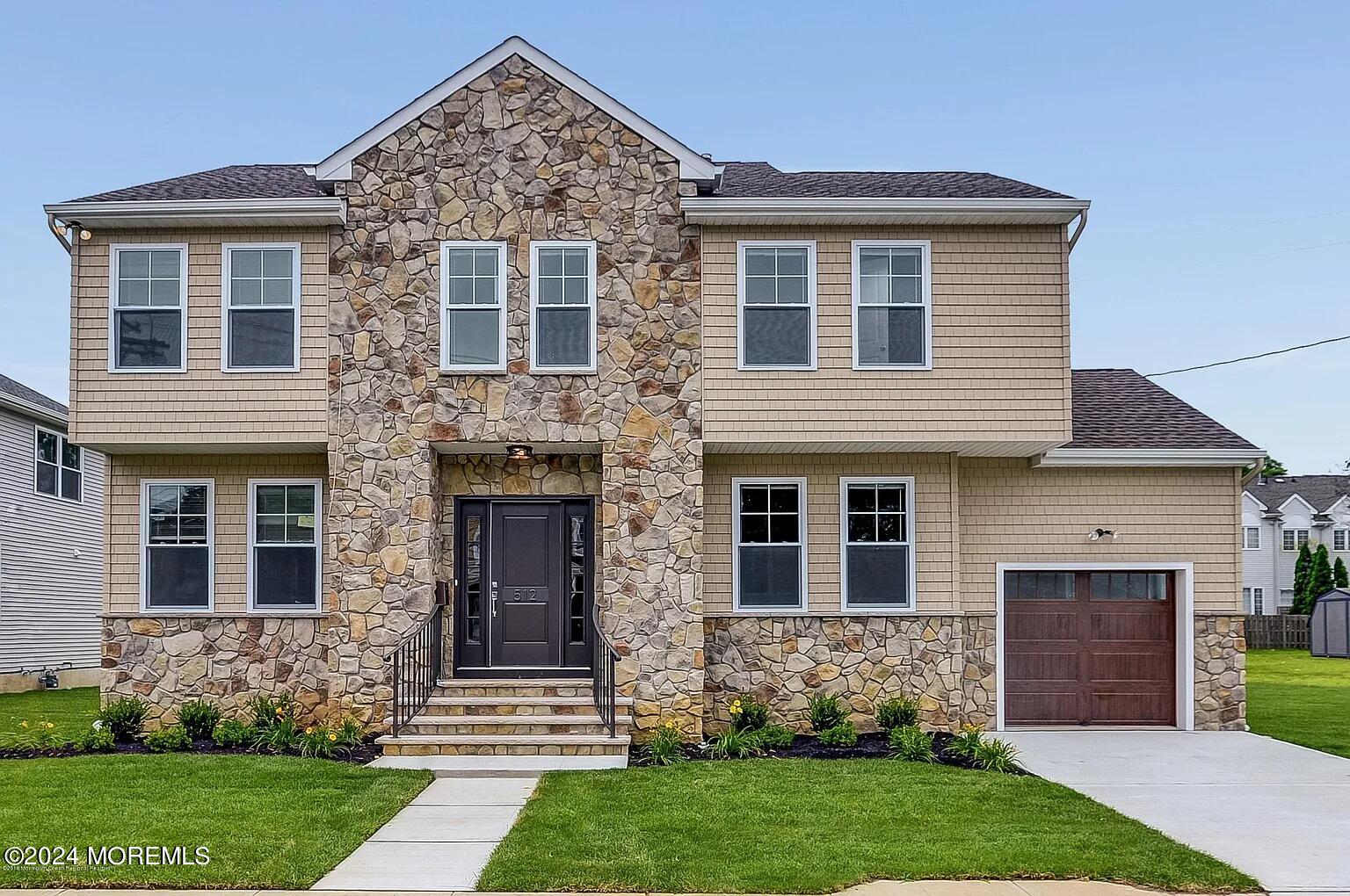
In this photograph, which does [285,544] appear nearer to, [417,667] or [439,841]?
[417,667]

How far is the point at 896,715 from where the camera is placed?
13.5m

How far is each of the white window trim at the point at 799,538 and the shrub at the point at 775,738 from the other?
154 cm

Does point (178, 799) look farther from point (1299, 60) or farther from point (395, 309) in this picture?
point (1299, 60)

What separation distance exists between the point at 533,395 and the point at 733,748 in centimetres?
447

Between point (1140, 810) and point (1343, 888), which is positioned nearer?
point (1343, 888)

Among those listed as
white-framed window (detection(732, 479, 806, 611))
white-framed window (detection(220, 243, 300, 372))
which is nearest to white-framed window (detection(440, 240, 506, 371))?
white-framed window (detection(220, 243, 300, 372))

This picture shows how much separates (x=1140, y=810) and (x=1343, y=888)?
7.96ft

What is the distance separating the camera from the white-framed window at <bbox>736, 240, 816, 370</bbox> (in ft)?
43.5

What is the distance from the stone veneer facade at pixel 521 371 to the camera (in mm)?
13062

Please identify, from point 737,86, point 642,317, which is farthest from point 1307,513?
point 642,317

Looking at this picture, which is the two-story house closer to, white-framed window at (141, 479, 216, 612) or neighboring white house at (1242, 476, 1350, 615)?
white-framed window at (141, 479, 216, 612)

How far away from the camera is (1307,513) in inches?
1820

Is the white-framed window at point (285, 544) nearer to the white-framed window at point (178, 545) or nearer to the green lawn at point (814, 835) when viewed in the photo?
the white-framed window at point (178, 545)

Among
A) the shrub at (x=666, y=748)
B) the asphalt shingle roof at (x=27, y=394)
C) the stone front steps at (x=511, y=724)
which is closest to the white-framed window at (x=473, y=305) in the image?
the stone front steps at (x=511, y=724)
